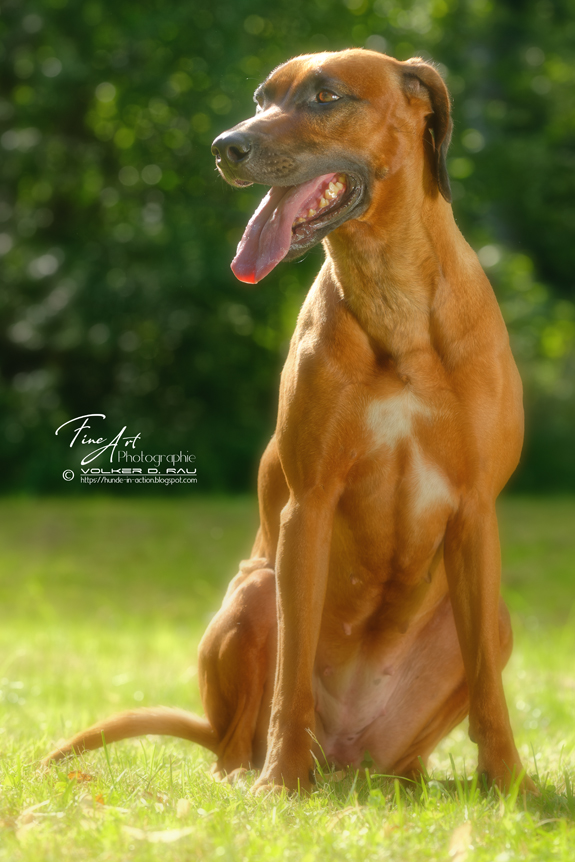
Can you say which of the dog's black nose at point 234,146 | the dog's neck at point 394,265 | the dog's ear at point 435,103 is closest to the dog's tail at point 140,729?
the dog's neck at point 394,265

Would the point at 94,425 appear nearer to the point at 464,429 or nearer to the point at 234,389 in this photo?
the point at 234,389

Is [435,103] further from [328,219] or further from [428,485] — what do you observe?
[428,485]

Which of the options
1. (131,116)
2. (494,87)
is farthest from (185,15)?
(494,87)

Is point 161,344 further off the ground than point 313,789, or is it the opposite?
point 161,344

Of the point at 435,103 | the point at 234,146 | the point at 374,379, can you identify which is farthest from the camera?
the point at 435,103

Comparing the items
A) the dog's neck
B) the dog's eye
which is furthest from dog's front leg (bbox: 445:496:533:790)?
the dog's eye

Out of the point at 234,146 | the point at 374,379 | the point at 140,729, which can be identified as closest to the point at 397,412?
the point at 374,379

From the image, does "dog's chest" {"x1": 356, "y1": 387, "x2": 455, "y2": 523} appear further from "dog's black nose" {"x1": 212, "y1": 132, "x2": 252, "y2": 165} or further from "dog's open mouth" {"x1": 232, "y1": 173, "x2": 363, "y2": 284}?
"dog's black nose" {"x1": 212, "y1": 132, "x2": 252, "y2": 165}

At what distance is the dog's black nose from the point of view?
2.85 metres

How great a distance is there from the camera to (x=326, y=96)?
2.94 m

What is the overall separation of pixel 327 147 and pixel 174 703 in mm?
3038

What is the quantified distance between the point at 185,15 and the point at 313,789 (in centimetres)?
1125

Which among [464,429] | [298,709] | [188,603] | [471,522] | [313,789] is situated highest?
[464,429]

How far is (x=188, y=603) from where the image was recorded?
29.8 feet
